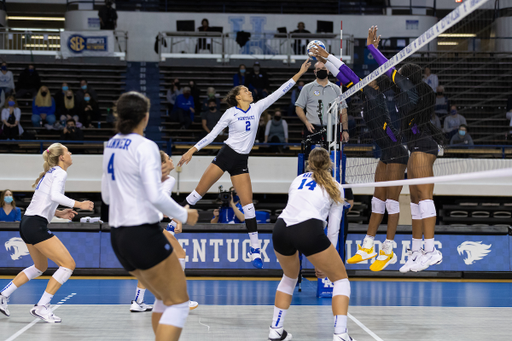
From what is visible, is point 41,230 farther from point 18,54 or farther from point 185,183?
point 18,54

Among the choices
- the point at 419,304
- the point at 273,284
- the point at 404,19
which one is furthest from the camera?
the point at 404,19

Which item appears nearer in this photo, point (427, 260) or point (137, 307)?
point (427, 260)

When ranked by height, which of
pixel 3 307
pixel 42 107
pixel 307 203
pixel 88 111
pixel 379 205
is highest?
pixel 42 107

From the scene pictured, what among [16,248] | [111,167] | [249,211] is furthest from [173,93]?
[111,167]

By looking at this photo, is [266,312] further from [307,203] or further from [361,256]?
[307,203]

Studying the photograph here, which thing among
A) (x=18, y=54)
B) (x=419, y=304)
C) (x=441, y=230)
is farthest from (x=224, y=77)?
(x=419, y=304)

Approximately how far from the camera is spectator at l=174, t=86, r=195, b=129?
599 inches

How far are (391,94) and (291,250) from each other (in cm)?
230

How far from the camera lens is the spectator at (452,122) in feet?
15.5

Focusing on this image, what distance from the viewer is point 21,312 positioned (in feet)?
21.6

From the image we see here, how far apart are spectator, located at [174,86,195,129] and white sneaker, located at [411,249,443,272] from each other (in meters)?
10.5

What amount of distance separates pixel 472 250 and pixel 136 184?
8.52 m

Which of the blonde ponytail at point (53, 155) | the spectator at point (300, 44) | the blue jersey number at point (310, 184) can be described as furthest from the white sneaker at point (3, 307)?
the spectator at point (300, 44)

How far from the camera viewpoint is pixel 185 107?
51.0 feet
